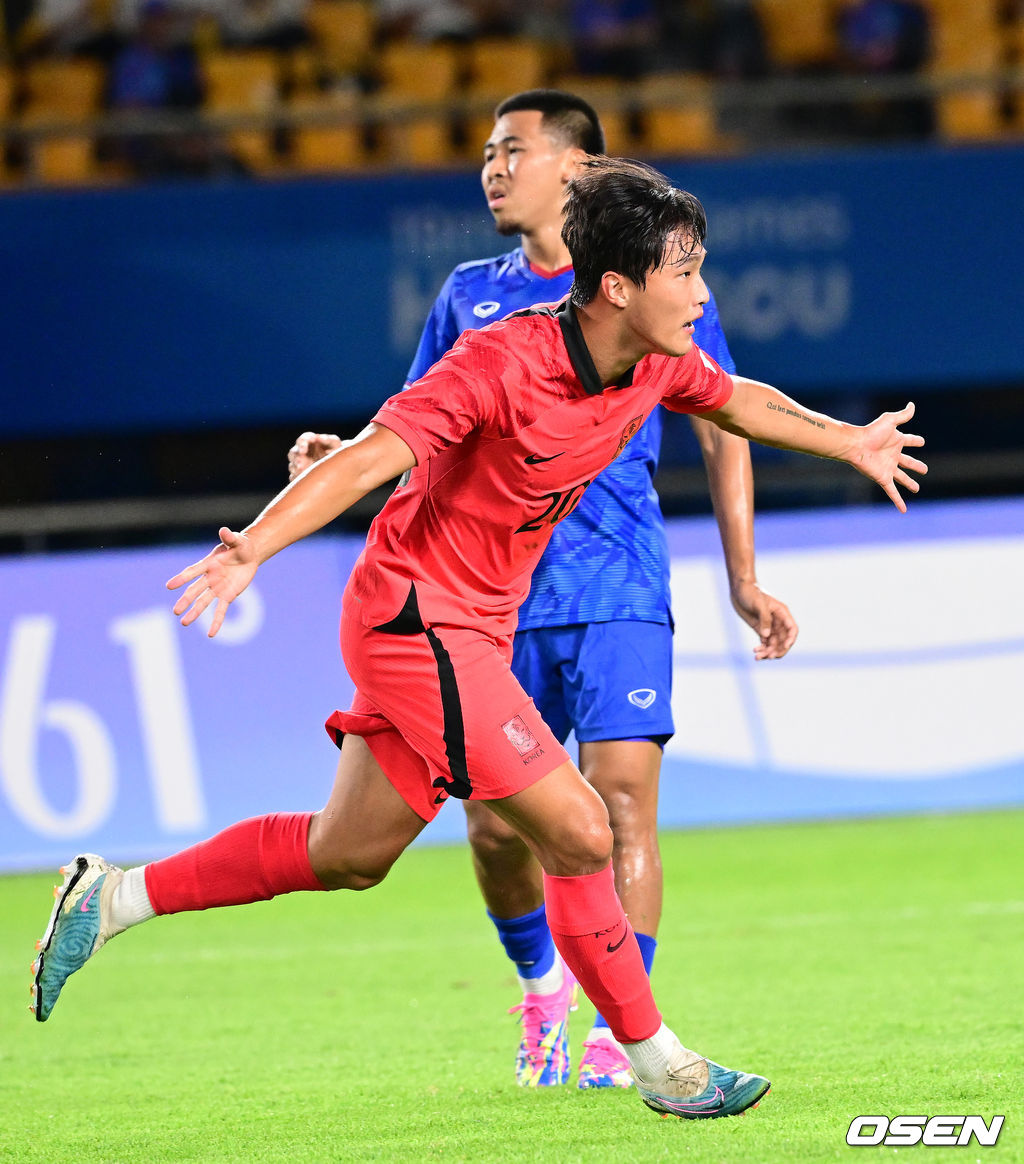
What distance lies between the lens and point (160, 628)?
911 cm

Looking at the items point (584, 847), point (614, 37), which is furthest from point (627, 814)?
point (614, 37)

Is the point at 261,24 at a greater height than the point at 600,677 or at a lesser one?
greater

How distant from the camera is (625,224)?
11.5 ft

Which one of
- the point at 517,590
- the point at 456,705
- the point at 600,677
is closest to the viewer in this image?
the point at 456,705

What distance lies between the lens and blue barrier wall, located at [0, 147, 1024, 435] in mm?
11820

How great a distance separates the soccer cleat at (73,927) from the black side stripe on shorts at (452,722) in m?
0.87

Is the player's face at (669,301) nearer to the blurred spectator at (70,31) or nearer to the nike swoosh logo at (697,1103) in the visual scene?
the nike swoosh logo at (697,1103)

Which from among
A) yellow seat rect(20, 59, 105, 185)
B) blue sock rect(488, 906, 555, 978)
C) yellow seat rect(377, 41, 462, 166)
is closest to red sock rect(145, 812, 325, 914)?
blue sock rect(488, 906, 555, 978)

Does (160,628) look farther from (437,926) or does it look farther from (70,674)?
(437,926)

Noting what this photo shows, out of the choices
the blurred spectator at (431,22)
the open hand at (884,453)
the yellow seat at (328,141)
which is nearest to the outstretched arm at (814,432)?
the open hand at (884,453)

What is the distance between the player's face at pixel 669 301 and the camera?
3.51 meters

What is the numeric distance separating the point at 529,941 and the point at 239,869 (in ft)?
3.04

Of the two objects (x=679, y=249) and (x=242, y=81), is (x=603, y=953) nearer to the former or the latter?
(x=679, y=249)

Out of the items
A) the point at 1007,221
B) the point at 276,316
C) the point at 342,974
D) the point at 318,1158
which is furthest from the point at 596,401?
the point at 1007,221
